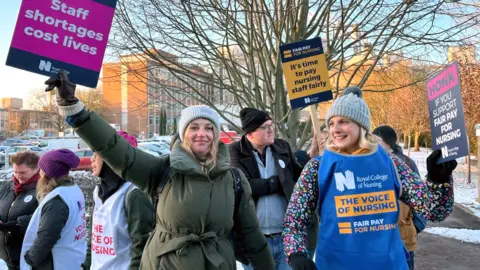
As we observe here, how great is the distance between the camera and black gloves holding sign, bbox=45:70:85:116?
181 cm

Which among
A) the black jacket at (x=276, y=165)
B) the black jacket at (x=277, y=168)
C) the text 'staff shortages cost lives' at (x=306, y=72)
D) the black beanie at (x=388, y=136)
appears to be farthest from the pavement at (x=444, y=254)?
the black jacket at (x=276, y=165)

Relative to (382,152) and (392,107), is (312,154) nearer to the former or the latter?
(382,152)

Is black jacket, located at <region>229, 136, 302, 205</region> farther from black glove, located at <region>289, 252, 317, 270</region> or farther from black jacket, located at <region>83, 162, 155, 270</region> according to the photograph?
black glove, located at <region>289, 252, 317, 270</region>

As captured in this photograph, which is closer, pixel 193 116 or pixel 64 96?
pixel 64 96

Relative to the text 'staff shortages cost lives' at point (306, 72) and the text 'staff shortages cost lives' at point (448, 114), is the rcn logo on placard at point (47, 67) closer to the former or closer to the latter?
the text 'staff shortages cost lives' at point (448, 114)

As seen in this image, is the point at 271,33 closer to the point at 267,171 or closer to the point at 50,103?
the point at 267,171

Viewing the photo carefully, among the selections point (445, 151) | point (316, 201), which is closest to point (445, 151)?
point (445, 151)

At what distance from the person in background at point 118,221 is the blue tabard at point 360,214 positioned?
1146mm

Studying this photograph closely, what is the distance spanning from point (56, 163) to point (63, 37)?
4.82 feet

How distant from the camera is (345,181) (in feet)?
6.61

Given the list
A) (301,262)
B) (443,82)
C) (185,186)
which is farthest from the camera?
(443,82)

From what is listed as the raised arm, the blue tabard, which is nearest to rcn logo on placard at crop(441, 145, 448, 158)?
the blue tabard

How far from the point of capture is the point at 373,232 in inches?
78.1

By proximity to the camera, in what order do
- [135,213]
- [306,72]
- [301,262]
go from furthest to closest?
[306,72] < [135,213] < [301,262]
